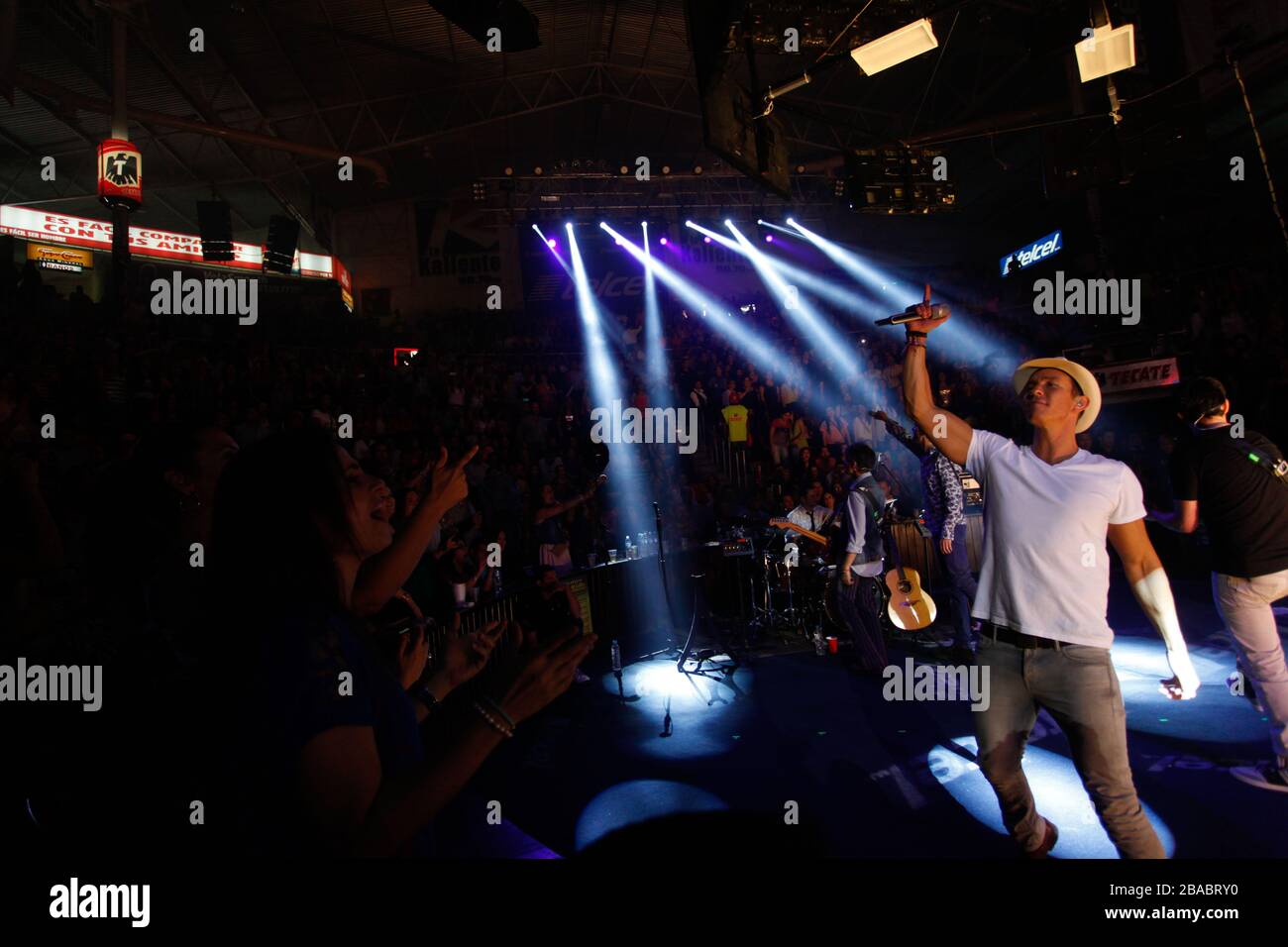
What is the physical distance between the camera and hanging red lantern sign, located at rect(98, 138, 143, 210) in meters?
11.5

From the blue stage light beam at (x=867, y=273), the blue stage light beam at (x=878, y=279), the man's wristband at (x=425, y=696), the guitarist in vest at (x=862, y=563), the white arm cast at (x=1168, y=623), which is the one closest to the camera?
the man's wristband at (x=425, y=696)

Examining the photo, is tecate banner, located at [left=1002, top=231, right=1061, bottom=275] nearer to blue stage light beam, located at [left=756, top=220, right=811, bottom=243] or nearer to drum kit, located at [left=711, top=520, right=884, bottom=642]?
blue stage light beam, located at [left=756, top=220, right=811, bottom=243]

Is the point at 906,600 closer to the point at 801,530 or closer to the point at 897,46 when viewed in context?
the point at 801,530

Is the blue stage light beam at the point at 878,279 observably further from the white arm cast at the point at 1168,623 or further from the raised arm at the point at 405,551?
the raised arm at the point at 405,551

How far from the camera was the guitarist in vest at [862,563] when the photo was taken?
6.00 m

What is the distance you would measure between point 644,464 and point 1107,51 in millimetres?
9200

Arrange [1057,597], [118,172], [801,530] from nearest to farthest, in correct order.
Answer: [1057,597] → [801,530] → [118,172]

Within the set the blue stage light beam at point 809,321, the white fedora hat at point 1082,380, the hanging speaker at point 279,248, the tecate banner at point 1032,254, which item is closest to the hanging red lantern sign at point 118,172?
the hanging speaker at point 279,248

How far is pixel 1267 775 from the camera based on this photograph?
143 inches

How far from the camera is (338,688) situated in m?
1.15

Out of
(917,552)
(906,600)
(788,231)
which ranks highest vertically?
(788,231)

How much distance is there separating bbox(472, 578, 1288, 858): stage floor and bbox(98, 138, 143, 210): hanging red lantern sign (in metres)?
12.6

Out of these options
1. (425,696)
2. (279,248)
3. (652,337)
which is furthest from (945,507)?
(279,248)

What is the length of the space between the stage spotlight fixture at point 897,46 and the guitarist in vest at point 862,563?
4.46 m
